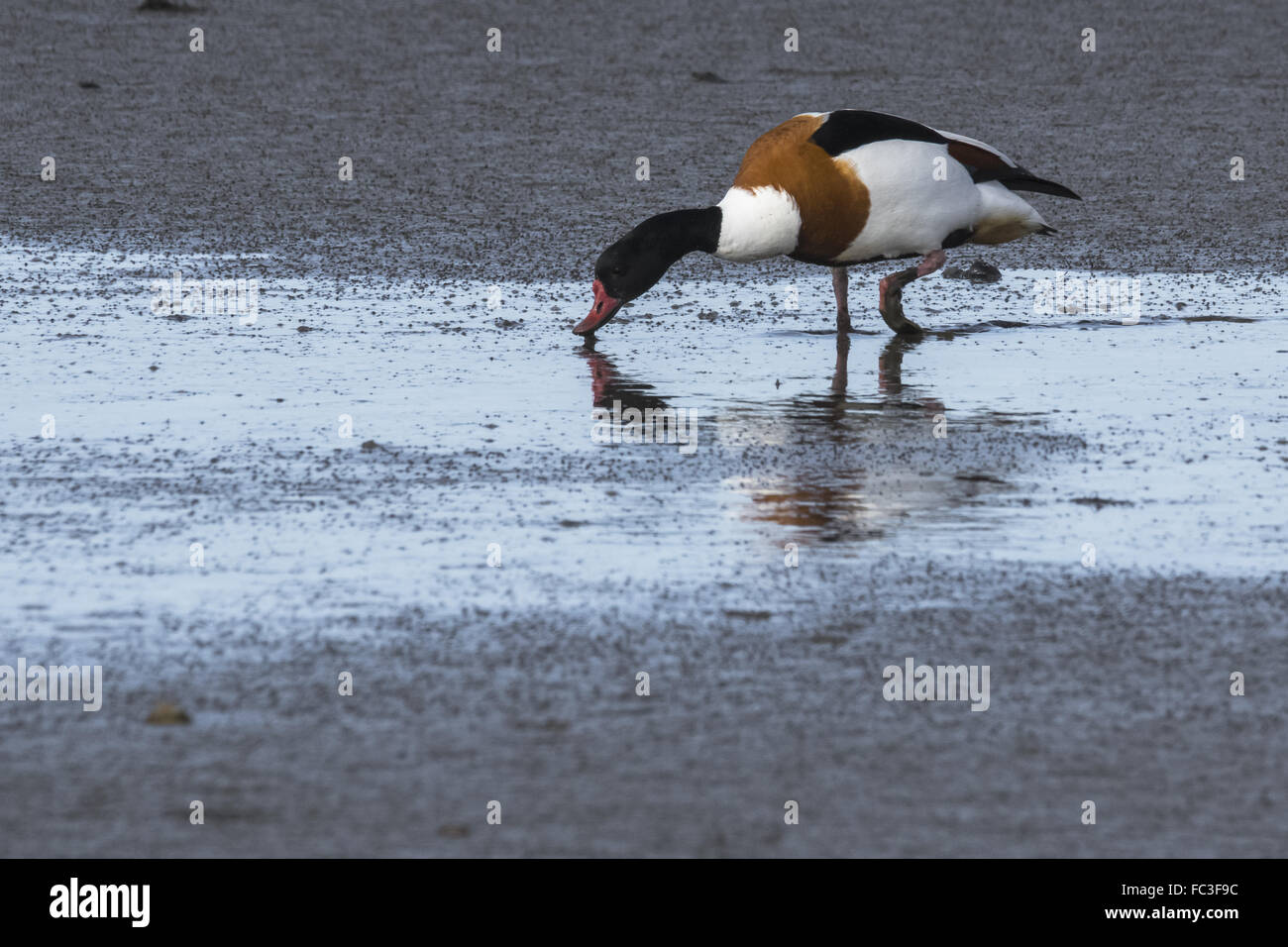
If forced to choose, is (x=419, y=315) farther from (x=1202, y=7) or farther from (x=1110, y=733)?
(x=1202, y=7)

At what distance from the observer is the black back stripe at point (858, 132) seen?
369 inches

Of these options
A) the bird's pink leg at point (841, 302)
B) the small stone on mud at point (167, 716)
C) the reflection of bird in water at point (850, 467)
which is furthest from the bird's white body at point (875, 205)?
the small stone on mud at point (167, 716)

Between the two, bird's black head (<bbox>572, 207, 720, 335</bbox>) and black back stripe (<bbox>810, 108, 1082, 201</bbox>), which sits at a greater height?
black back stripe (<bbox>810, 108, 1082, 201</bbox>)

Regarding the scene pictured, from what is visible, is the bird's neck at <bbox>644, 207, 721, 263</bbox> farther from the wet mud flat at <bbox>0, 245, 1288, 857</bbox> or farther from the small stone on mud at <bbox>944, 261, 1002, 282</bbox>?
the small stone on mud at <bbox>944, 261, 1002, 282</bbox>

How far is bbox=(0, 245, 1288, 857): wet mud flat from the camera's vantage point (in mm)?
4137

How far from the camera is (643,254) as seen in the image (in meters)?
9.77

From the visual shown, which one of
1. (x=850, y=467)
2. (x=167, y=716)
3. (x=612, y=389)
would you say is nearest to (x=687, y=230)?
(x=612, y=389)

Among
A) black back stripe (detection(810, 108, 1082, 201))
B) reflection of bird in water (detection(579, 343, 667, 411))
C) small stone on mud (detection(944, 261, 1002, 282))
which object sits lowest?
reflection of bird in water (detection(579, 343, 667, 411))

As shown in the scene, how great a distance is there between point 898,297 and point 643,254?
1.17 m

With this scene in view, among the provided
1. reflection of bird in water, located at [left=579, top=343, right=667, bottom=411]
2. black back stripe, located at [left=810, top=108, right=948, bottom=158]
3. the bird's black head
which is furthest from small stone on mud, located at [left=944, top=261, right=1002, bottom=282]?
reflection of bird in water, located at [left=579, top=343, right=667, bottom=411]

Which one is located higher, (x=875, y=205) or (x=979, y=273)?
(x=875, y=205)

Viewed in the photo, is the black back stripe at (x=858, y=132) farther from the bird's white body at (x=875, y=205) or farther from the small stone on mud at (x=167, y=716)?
the small stone on mud at (x=167, y=716)

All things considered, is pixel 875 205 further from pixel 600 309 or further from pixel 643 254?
pixel 600 309

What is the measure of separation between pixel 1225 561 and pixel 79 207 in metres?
9.25
